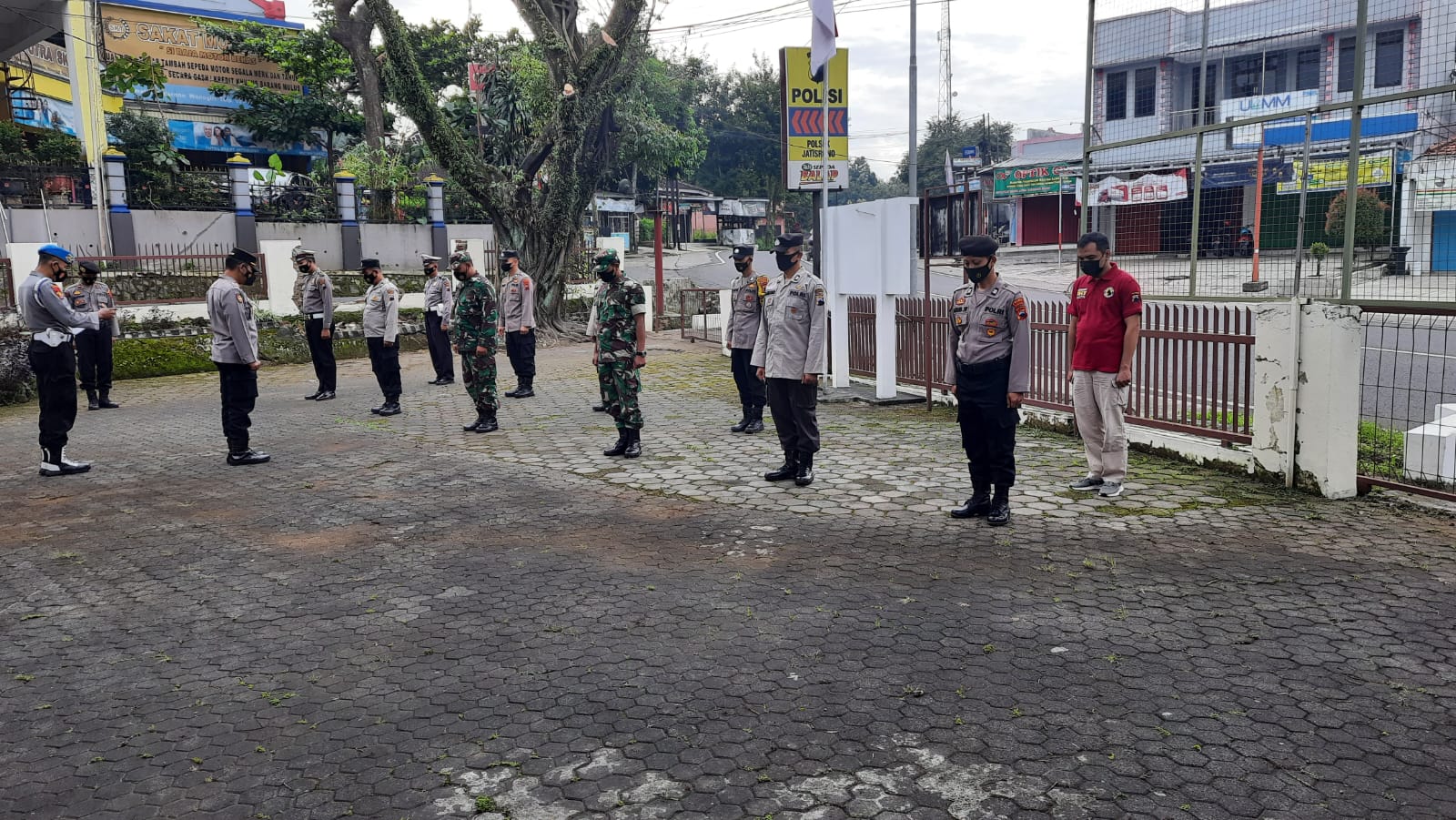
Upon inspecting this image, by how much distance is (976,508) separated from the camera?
6207mm

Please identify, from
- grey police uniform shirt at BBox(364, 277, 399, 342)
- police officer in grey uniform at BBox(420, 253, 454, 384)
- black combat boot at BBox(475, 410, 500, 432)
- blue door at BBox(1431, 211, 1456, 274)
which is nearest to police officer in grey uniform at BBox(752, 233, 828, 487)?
black combat boot at BBox(475, 410, 500, 432)

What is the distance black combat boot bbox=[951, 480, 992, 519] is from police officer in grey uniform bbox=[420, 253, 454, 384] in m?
8.88

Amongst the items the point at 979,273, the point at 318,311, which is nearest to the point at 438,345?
the point at 318,311

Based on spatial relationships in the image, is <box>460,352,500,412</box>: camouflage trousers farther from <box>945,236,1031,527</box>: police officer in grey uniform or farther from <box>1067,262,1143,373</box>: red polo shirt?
<box>1067,262,1143,373</box>: red polo shirt

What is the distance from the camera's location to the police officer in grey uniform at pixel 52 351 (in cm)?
797

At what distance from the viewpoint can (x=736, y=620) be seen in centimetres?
443

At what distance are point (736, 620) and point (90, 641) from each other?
9.03ft

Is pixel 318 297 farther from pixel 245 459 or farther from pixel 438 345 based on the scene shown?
pixel 245 459

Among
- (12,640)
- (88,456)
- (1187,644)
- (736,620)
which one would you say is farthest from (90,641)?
(88,456)

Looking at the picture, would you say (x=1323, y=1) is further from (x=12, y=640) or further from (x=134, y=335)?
(x=134, y=335)

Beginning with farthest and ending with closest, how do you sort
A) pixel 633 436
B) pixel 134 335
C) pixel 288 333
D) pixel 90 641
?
pixel 288 333
pixel 134 335
pixel 633 436
pixel 90 641

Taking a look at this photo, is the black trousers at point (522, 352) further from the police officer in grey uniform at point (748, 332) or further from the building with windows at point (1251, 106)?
the building with windows at point (1251, 106)

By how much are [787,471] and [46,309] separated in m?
5.84

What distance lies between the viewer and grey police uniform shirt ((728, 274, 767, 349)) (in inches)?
377
